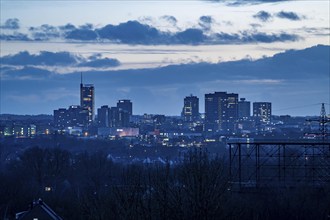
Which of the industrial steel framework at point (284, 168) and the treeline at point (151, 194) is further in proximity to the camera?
the industrial steel framework at point (284, 168)

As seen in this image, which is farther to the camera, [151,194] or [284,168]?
[284,168]

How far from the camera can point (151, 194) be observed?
26391 millimetres

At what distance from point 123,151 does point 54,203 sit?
2916 inches

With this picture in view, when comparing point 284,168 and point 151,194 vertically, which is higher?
point 284,168

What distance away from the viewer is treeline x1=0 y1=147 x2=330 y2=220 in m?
24.2

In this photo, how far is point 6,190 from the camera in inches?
1998

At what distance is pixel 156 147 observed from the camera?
410 ft

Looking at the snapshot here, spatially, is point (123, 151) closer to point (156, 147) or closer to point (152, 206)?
point (156, 147)

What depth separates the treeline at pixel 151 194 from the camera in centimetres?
2416

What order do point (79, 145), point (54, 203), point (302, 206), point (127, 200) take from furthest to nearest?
point (79, 145) → point (54, 203) → point (302, 206) → point (127, 200)

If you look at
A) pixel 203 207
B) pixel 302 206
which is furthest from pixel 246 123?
pixel 203 207

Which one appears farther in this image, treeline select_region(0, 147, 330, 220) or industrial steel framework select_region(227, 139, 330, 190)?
industrial steel framework select_region(227, 139, 330, 190)

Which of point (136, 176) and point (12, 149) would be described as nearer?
point (136, 176)

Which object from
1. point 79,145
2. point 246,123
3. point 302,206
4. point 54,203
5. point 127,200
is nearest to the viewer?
→ point 127,200
